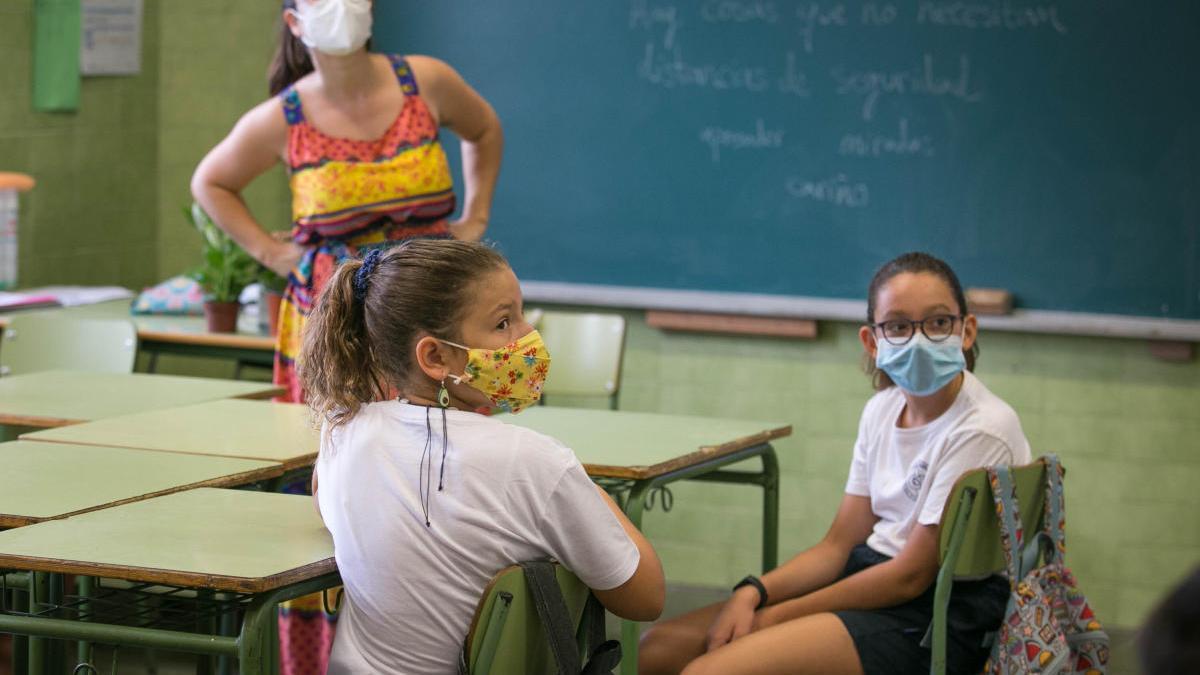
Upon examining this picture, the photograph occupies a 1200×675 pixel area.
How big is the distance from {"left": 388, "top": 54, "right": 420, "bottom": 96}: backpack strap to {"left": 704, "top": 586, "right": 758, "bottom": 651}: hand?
143 centimetres

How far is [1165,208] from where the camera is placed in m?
4.24

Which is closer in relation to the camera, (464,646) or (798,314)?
(464,646)

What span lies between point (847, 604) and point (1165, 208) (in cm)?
212

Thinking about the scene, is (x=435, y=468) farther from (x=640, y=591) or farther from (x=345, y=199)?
(x=345, y=199)

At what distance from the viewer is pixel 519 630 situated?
6.11 ft

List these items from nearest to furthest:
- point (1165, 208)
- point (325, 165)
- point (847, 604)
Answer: point (847, 604), point (325, 165), point (1165, 208)

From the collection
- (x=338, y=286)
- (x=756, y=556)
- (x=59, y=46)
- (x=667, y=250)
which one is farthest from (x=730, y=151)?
(x=338, y=286)

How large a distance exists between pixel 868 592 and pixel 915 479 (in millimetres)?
229

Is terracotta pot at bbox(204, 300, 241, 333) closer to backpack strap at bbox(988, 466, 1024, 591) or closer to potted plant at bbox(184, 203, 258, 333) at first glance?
potted plant at bbox(184, 203, 258, 333)

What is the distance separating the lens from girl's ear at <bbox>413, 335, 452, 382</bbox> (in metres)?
1.94

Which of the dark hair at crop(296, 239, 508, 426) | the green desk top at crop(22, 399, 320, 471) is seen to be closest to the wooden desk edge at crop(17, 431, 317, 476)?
the green desk top at crop(22, 399, 320, 471)

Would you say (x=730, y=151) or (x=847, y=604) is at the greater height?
(x=730, y=151)

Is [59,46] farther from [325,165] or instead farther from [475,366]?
[475,366]

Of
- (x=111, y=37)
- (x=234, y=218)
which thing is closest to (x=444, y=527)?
(x=234, y=218)
